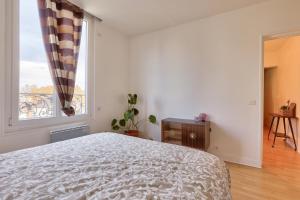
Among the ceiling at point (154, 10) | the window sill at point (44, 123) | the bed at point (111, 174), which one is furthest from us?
the ceiling at point (154, 10)

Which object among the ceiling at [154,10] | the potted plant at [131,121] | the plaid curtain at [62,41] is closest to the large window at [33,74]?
the plaid curtain at [62,41]

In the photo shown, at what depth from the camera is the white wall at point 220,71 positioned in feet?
9.72

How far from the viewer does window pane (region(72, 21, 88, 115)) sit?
10.8 ft

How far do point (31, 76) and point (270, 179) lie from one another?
373 cm

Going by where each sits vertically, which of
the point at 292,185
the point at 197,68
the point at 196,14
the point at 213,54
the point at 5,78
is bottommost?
the point at 292,185

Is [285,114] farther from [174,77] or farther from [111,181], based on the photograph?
[111,181]

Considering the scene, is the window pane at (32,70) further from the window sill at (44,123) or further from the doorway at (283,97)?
the doorway at (283,97)

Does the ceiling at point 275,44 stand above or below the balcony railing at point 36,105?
above

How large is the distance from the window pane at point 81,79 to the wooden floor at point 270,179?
→ 2.78 metres

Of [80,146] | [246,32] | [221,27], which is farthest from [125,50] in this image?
[80,146]

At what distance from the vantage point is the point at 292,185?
2385 mm

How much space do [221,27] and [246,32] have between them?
44cm

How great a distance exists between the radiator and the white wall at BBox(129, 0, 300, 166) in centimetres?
154

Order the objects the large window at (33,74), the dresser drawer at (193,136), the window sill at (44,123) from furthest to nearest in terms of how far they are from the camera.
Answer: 1. the dresser drawer at (193,136)
2. the large window at (33,74)
3. the window sill at (44,123)
